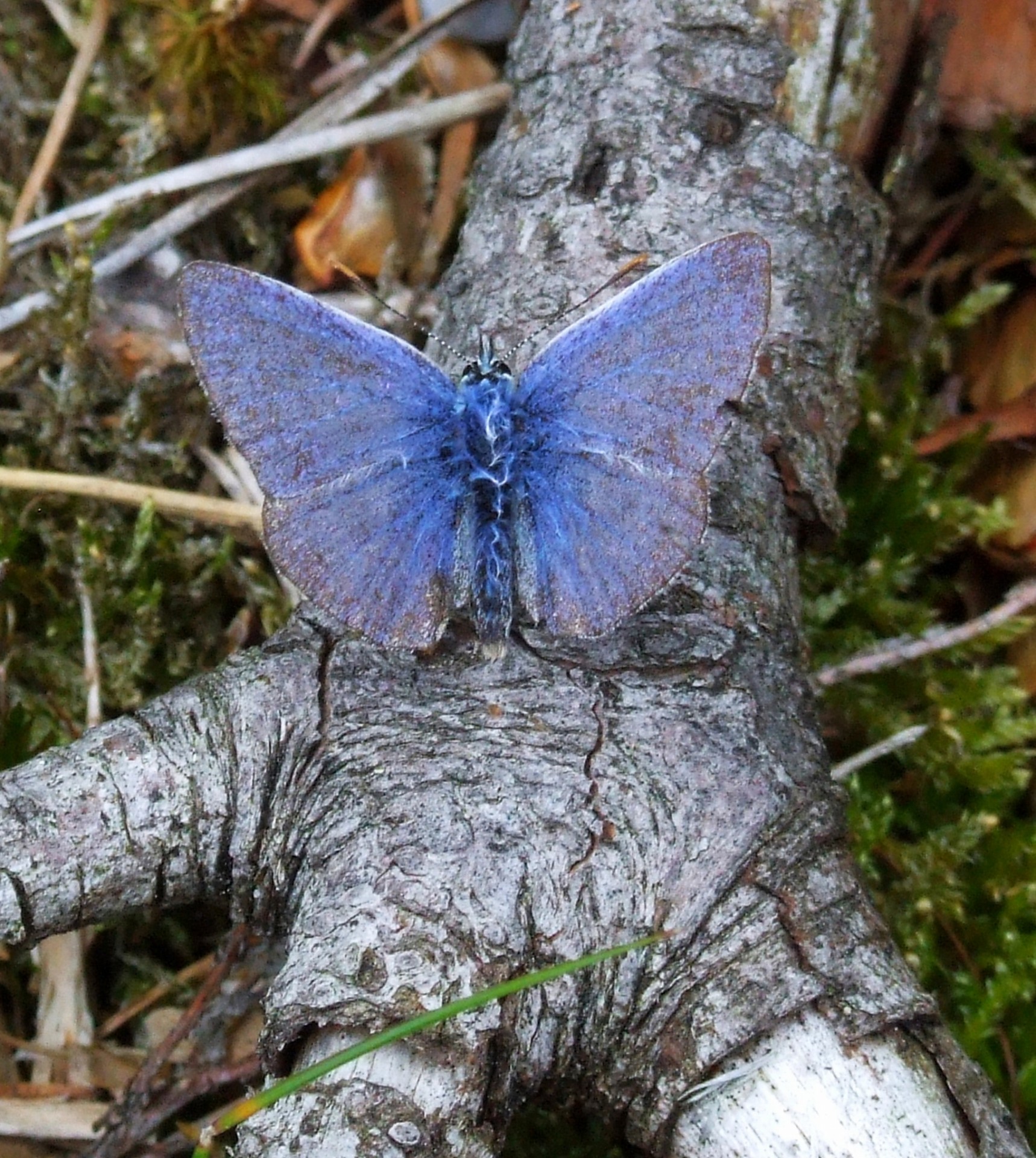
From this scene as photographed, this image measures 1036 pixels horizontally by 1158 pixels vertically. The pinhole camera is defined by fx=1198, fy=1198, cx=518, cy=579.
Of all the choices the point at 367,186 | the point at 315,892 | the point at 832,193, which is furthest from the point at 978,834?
the point at 367,186

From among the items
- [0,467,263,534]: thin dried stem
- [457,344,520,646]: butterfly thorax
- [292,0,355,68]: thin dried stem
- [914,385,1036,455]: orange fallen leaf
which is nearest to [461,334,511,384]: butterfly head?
[457,344,520,646]: butterfly thorax

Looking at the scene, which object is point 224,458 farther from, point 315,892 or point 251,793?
point 315,892

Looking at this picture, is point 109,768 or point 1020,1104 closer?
point 109,768

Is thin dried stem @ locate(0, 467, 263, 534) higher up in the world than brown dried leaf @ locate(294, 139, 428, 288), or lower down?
lower down

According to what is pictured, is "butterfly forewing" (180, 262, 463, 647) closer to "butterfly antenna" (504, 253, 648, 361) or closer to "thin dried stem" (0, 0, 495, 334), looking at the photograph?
"butterfly antenna" (504, 253, 648, 361)

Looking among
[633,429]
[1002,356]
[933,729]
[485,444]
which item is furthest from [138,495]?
[1002,356]

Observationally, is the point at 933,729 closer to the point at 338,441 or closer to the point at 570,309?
the point at 570,309

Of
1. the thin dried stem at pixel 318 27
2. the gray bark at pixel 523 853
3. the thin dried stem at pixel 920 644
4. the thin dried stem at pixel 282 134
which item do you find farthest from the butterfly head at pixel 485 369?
the thin dried stem at pixel 318 27
